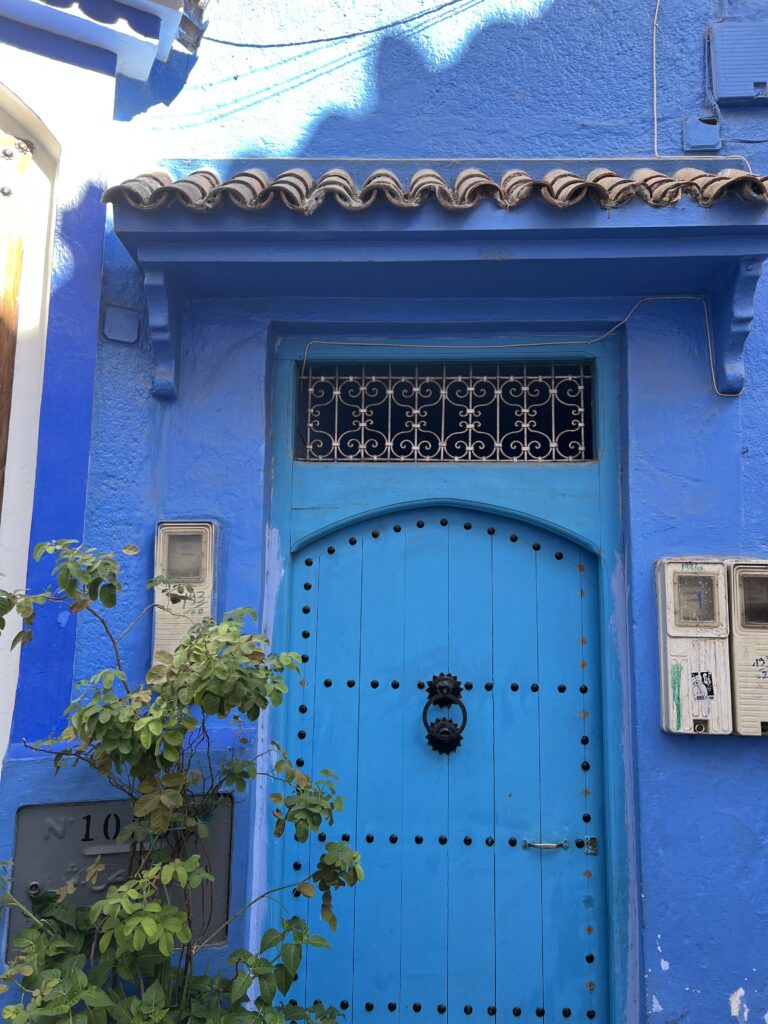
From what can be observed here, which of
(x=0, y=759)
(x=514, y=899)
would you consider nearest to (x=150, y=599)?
(x=0, y=759)

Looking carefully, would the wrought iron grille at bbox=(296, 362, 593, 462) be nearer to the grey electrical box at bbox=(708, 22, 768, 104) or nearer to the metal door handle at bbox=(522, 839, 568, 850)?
the grey electrical box at bbox=(708, 22, 768, 104)

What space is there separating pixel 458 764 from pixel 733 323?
6.43ft

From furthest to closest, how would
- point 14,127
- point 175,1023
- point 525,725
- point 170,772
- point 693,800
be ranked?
point 14,127
point 525,725
point 693,800
point 170,772
point 175,1023

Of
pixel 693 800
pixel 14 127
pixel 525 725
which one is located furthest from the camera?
pixel 14 127

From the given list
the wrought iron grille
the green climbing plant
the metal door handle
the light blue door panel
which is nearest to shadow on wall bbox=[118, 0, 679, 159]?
the wrought iron grille

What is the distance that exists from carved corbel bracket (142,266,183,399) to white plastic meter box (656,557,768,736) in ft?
6.58

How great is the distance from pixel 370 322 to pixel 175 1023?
2.58 meters

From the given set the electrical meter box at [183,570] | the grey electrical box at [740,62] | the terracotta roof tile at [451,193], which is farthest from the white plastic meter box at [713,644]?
the grey electrical box at [740,62]

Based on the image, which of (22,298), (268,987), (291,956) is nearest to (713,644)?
(291,956)

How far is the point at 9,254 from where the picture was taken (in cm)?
419

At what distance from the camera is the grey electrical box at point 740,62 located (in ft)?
14.1

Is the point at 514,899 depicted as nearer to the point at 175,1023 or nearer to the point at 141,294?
the point at 175,1023

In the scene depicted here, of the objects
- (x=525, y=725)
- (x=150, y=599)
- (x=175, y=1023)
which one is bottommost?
(x=175, y=1023)

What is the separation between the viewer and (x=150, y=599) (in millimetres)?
3990
